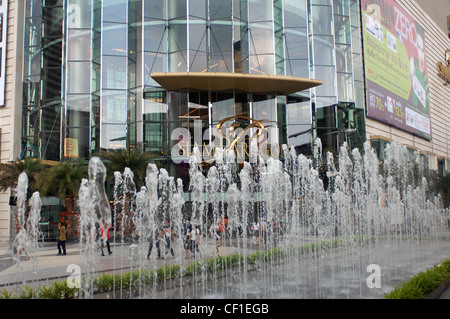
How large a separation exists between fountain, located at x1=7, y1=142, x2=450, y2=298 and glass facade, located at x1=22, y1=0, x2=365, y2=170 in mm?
2036

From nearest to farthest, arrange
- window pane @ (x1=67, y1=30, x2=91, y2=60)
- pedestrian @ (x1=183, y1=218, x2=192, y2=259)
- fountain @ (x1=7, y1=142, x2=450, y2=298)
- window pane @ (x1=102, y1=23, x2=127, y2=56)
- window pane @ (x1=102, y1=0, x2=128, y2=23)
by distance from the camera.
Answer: fountain @ (x1=7, y1=142, x2=450, y2=298), pedestrian @ (x1=183, y1=218, x2=192, y2=259), window pane @ (x1=102, y1=23, x2=127, y2=56), window pane @ (x1=102, y1=0, x2=128, y2=23), window pane @ (x1=67, y1=30, x2=91, y2=60)

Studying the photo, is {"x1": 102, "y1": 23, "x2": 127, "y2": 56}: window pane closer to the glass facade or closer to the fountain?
the glass facade

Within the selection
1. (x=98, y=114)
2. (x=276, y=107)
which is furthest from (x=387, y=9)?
(x=98, y=114)

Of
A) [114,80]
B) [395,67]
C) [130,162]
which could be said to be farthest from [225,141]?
[395,67]

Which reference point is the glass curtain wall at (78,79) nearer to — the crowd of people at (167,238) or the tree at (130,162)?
the tree at (130,162)

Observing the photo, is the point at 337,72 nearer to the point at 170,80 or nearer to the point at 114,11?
the point at 170,80

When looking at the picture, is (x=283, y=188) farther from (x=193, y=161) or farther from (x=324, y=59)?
(x=324, y=59)

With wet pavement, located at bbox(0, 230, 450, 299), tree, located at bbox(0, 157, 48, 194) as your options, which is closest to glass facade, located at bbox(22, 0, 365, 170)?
tree, located at bbox(0, 157, 48, 194)

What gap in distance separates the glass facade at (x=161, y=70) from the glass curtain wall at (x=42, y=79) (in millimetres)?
71

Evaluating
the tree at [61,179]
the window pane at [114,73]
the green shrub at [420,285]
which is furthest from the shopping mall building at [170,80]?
the green shrub at [420,285]

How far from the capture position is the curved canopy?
77.7ft

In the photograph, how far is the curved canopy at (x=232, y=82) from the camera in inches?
933

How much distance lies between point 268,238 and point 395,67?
87.5 feet
